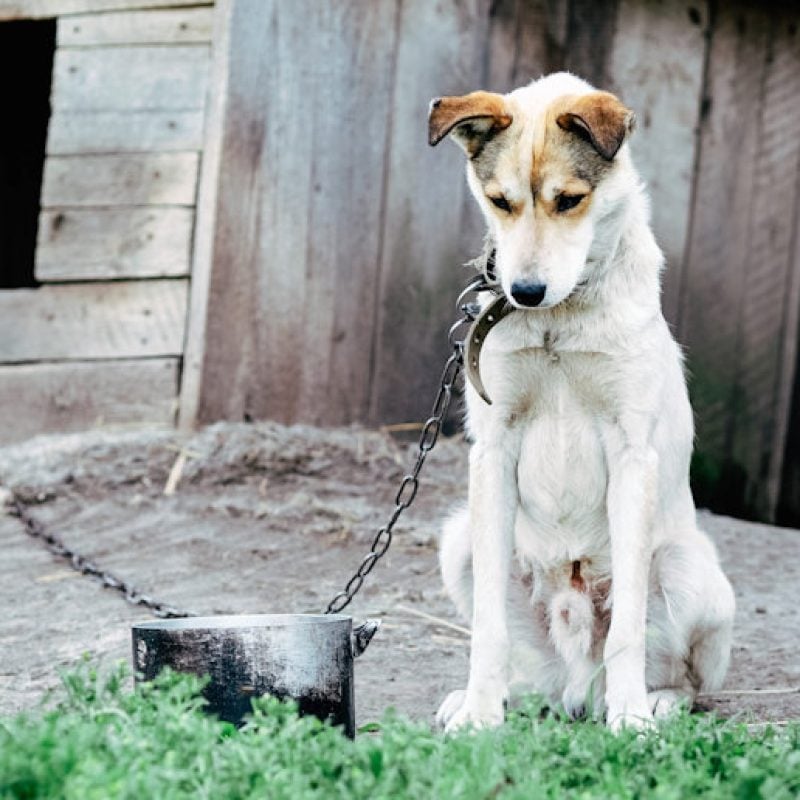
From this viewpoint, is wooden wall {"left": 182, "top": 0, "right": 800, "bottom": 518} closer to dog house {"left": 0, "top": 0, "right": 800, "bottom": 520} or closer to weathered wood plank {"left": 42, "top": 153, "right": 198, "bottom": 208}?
dog house {"left": 0, "top": 0, "right": 800, "bottom": 520}

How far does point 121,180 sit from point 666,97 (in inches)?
115

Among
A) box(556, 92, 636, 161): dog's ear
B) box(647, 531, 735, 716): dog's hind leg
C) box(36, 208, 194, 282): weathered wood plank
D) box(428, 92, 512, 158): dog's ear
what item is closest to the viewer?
box(556, 92, 636, 161): dog's ear

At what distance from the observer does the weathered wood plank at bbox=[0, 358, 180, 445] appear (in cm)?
665

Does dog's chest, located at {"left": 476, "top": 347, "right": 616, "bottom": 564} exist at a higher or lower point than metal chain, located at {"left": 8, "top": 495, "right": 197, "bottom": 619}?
higher

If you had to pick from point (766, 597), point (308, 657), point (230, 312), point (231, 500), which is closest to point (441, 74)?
point (230, 312)

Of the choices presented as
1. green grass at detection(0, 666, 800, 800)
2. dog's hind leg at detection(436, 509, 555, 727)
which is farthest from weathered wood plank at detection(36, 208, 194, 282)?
green grass at detection(0, 666, 800, 800)

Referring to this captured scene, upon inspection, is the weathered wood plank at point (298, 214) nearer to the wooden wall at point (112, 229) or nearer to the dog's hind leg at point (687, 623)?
the wooden wall at point (112, 229)

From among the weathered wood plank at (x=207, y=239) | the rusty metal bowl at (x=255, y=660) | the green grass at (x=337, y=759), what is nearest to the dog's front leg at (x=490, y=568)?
the rusty metal bowl at (x=255, y=660)

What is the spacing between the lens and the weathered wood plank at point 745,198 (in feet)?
24.3

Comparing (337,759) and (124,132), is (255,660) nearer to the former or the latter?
(337,759)

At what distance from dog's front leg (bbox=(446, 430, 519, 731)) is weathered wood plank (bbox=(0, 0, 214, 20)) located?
3757mm

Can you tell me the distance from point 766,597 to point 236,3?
3.63 metres

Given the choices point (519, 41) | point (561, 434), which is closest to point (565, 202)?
point (561, 434)

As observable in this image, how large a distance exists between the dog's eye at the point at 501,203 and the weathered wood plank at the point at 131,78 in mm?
3418
